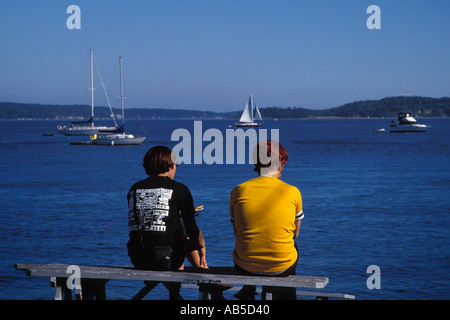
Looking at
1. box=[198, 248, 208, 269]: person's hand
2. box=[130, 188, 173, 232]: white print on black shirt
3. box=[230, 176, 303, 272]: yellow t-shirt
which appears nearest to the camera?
box=[230, 176, 303, 272]: yellow t-shirt

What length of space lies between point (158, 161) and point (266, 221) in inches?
44.4

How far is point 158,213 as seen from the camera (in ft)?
17.9

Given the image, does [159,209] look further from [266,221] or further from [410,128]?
[410,128]

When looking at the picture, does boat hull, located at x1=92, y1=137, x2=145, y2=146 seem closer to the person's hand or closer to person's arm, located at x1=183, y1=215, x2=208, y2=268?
the person's hand

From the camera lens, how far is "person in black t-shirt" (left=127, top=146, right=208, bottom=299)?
5.44 m

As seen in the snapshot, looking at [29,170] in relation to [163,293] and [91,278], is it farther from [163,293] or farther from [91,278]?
[91,278]

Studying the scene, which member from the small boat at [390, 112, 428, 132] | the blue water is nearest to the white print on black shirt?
the blue water

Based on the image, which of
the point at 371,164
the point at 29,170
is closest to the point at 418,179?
the point at 371,164

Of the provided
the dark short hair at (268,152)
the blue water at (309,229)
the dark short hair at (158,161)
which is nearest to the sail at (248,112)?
the blue water at (309,229)

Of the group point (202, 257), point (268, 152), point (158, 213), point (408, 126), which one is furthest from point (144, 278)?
point (408, 126)

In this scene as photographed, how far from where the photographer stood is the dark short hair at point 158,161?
548 centimetres

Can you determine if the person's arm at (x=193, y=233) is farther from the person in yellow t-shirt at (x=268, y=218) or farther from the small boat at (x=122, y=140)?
the small boat at (x=122, y=140)

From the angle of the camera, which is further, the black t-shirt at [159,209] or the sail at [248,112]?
the sail at [248,112]
